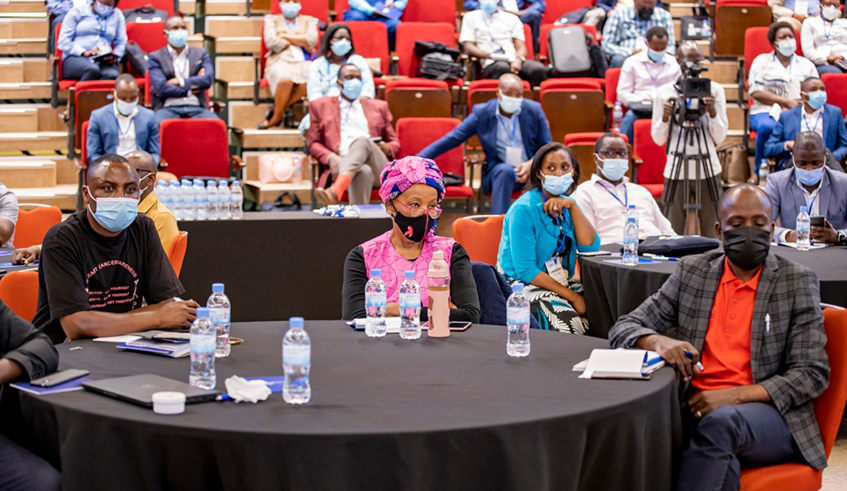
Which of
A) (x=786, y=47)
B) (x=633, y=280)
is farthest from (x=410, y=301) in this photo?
→ (x=786, y=47)

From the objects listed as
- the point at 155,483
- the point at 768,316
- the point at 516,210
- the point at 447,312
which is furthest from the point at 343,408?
the point at 516,210

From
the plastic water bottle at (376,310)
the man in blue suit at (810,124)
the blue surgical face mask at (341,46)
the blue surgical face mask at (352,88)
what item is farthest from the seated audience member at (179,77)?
the plastic water bottle at (376,310)

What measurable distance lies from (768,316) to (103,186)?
2064 mm

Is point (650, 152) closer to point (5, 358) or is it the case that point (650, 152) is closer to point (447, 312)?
point (447, 312)

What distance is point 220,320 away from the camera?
9.16 ft

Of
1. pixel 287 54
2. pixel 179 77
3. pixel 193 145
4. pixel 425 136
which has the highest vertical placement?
pixel 287 54

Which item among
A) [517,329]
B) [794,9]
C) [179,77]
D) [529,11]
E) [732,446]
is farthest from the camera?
[794,9]

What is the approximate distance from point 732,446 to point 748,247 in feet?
2.05

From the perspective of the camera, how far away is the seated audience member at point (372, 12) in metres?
10.0

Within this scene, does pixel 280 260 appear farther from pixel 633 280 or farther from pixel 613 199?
pixel 633 280

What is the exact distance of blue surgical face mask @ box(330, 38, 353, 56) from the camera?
870cm

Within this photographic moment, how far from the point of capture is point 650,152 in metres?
8.30

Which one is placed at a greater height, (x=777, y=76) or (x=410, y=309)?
(x=777, y=76)

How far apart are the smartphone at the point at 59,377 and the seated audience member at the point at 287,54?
706 centimetres
